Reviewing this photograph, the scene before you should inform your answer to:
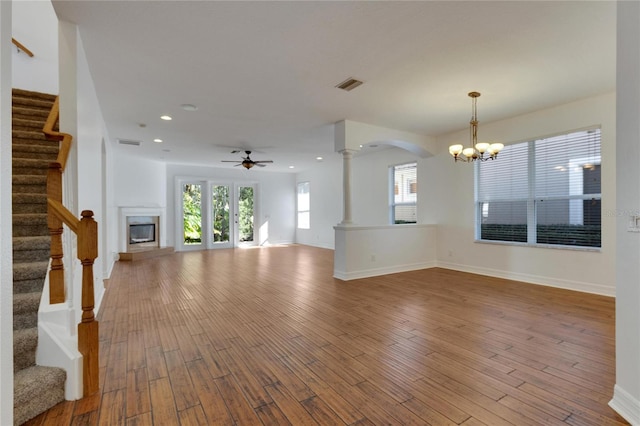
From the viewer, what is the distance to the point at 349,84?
3.59 m

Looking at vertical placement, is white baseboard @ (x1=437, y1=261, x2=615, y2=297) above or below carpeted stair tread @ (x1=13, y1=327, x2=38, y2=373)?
below

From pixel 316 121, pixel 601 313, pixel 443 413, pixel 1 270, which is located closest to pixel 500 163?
pixel 601 313

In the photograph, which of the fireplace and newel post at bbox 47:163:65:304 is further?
the fireplace

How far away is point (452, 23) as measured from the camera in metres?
2.46

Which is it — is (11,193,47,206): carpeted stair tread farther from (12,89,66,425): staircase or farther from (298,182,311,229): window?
(298,182,311,229): window

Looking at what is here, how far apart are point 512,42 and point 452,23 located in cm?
72

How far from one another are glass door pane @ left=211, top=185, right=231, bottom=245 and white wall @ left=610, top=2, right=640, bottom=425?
375 inches

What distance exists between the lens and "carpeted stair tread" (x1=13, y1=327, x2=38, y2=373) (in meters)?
1.79

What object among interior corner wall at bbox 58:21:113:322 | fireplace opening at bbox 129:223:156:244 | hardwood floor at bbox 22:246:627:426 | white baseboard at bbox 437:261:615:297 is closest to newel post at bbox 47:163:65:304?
interior corner wall at bbox 58:21:113:322

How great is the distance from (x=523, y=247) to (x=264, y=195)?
7.98m

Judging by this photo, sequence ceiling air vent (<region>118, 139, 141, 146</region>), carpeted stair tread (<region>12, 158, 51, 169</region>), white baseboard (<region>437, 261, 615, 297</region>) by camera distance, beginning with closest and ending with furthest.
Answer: carpeted stair tread (<region>12, 158, 51, 169</region>), white baseboard (<region>437, 261, 615, 297</region>), ceiling air vent (<region>118, 139, 141, 146</region>)

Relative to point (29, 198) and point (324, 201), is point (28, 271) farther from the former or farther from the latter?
point (324, 201)

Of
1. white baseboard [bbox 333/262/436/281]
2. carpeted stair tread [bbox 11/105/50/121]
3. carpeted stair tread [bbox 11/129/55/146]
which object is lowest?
white baseboard [bbox 333/262/436/281]

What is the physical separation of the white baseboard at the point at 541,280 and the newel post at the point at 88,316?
557 centimetres
